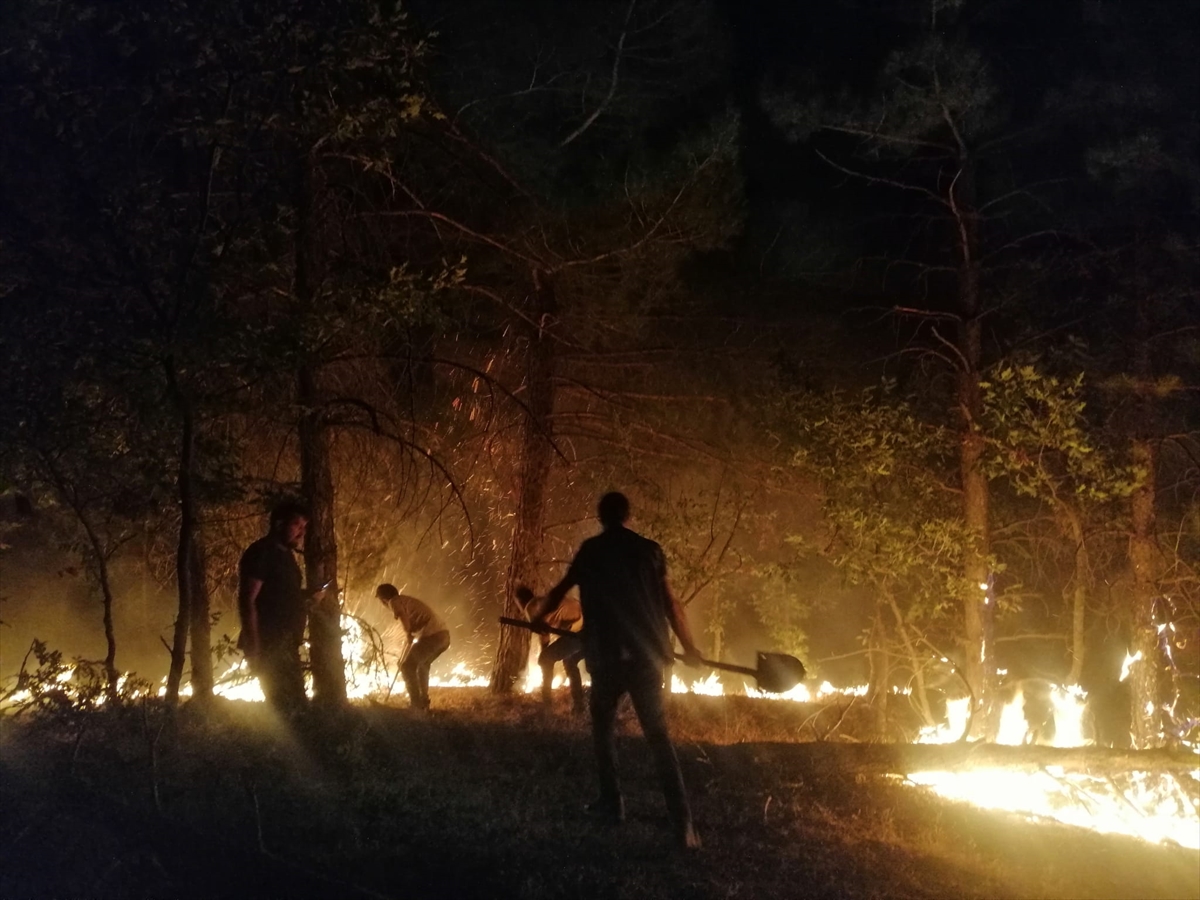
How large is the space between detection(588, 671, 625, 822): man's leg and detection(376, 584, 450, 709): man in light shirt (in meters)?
5.64

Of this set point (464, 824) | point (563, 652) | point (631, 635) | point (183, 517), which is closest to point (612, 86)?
point (563, 652)

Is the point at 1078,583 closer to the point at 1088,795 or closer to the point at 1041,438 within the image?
the point at 1041,438

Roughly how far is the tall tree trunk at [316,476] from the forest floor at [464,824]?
0.96 metres

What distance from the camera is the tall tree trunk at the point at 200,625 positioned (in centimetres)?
1146

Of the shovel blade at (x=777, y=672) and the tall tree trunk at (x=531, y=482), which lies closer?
the shovel blade at (x=777, y=672)

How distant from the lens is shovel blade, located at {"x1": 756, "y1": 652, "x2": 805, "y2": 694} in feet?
22.1

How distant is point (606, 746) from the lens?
20.5ft

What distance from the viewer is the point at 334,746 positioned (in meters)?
7.14

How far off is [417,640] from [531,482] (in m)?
2.57

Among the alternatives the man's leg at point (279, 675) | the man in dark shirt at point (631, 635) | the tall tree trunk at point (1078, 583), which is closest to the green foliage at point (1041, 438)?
the tall tree trunk at point (1078, 583)

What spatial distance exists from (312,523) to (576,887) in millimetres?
5286

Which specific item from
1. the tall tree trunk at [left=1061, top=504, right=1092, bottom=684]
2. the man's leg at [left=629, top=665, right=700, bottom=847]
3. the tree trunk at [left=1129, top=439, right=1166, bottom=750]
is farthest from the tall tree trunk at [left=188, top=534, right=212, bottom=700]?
the tree trunk at [left=1129, top=439, right=1166, bottom=750]

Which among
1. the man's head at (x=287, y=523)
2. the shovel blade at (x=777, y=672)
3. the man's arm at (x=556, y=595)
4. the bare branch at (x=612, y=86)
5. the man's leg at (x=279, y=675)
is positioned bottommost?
the shovel blade at (x=777, y=672)

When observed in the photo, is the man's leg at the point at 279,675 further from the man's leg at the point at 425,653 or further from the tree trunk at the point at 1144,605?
the tree trunk at the point at 1144,605
